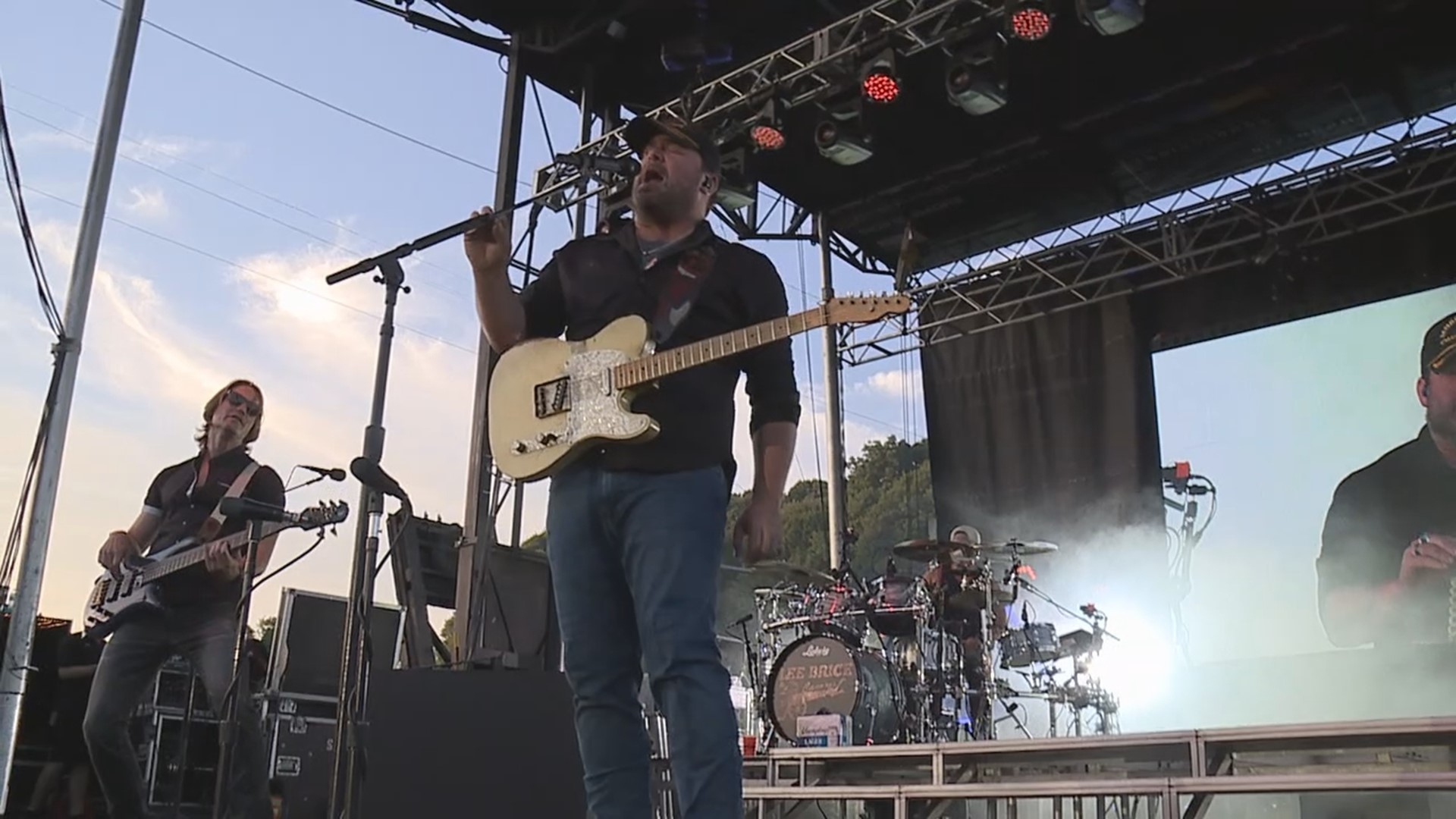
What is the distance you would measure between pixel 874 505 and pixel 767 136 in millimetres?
4271

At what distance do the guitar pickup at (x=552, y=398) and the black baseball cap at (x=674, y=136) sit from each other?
0.46 m

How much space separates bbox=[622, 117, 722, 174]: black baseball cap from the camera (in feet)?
6.65

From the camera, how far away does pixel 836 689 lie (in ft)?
19.7

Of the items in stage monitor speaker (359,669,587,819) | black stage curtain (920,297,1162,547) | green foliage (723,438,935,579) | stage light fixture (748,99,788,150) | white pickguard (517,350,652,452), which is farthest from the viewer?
green foliage (723,438,935,579)

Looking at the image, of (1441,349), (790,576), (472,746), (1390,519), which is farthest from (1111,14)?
(472,746)

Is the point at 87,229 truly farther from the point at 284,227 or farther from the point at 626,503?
the point at 626,503

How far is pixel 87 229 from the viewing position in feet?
16.3

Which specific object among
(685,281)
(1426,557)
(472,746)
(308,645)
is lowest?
(472,746)

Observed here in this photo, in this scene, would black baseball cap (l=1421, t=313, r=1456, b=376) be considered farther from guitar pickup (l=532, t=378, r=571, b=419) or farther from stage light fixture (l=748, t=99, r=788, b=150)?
guitar pickup (l=532, t=378, r=571, b=419)

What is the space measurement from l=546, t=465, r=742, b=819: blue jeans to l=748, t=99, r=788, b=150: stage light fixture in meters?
5.52

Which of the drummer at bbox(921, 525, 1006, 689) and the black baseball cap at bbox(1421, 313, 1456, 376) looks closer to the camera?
the drummer at bbox(921, 525, 1006, 689)

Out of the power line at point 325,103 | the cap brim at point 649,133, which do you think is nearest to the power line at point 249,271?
the power line at point 325,103

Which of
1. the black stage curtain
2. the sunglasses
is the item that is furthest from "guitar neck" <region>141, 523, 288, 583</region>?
the black stage curtain

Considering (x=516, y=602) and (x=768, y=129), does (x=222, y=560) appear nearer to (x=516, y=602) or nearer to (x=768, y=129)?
(x=516, y=602)
